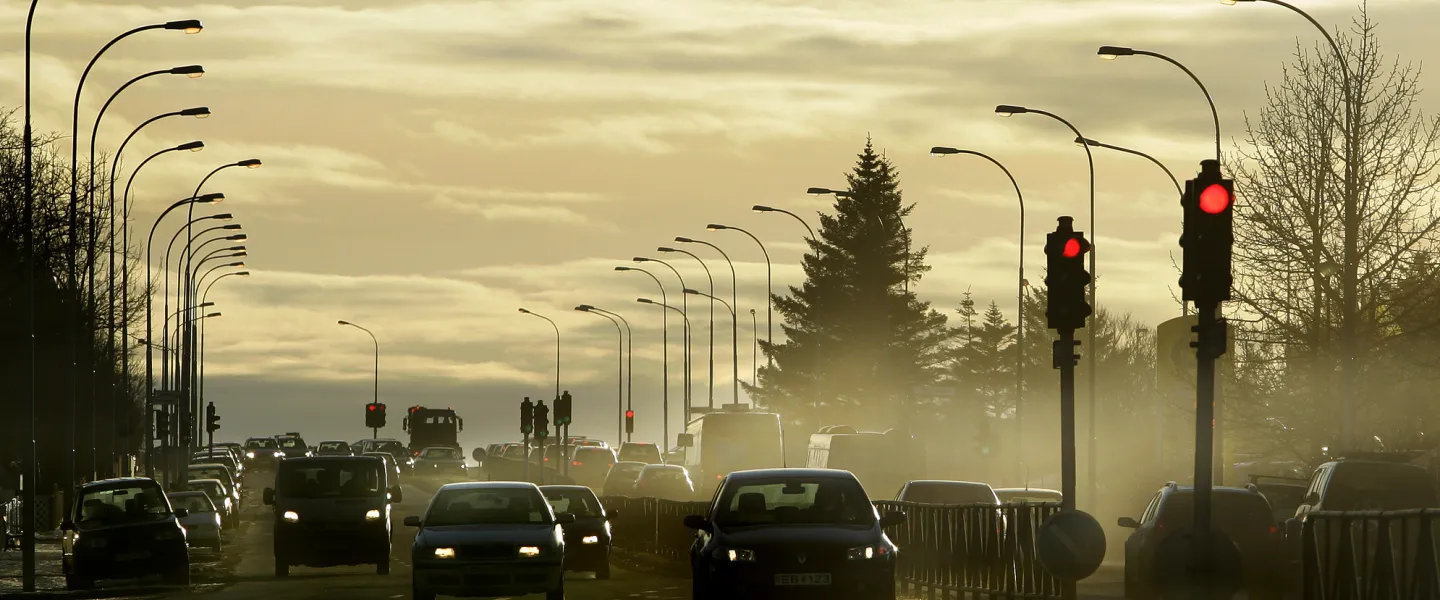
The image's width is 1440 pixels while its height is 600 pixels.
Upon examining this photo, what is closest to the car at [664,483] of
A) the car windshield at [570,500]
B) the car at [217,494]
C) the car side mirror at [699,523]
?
the car at [217,494]

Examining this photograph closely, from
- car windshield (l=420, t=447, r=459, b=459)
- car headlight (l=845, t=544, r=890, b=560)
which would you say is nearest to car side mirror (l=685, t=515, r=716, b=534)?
car headlight (l=845, t=544, r=890, b=560)

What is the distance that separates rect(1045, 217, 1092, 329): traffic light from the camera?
1834cm

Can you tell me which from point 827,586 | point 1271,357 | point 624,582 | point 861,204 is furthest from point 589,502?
point 861,204

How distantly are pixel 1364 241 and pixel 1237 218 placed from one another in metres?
2.91

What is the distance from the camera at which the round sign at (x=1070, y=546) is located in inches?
668

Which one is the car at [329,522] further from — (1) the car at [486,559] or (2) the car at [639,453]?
(2) the car at [639,453]

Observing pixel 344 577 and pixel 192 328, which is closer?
pixel 344 577

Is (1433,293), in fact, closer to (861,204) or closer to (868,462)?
(868,462)

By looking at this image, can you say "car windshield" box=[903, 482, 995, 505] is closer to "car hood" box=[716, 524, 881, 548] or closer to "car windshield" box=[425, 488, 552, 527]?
"car windshield" box=[425, 488, 552, 527]

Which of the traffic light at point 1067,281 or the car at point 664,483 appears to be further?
the car at point 664,483

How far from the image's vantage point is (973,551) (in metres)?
24.3

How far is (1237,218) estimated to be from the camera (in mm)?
44500

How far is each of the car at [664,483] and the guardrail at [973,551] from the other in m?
26.9

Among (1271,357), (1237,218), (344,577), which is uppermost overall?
(1237,218)
